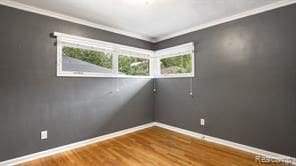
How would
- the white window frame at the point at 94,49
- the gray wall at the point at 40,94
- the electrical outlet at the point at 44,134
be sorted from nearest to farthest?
the gray wall at the point at 40,94 < the electrical outlet at the point at 44,134 < the white window frame at the point at 94,49

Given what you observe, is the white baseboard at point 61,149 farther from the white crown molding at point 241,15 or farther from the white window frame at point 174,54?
the white crown molding at point 241,15

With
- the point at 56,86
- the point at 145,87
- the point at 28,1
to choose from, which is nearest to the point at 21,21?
the point at 28,1

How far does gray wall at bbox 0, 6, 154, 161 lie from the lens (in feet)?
7.18

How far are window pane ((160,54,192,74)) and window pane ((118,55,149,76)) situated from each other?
0.45 metres

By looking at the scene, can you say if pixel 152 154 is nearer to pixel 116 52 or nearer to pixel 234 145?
pixel 234 145

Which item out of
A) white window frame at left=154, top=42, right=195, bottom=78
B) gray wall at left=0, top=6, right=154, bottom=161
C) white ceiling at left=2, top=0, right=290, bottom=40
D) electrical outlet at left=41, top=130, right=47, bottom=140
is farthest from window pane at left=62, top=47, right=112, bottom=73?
white window frame at left=154, top=42, right=195, bottom=78

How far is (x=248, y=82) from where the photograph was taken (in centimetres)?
257

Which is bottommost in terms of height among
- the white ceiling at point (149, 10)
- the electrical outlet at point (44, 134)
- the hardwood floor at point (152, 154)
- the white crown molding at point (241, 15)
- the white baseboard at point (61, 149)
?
the hardwood floor at point (152, 154)

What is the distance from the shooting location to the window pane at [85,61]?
2.74 m

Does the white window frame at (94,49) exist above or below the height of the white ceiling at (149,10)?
below

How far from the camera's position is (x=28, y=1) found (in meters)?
2.21

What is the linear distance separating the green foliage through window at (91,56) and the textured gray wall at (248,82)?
174cm

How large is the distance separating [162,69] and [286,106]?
2537mm

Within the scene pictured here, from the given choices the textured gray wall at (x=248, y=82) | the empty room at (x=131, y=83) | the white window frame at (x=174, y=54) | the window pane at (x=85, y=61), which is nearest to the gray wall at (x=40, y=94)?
the empty room at (x=131, y=83)
